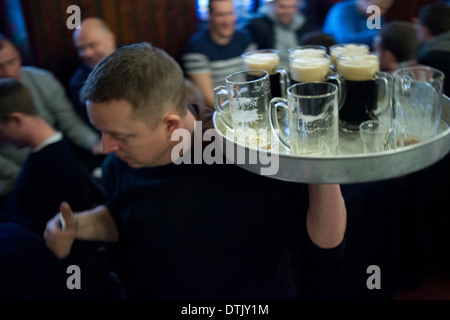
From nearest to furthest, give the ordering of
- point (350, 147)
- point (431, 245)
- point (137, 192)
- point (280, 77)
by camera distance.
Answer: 1. point (350, 147)
2. point (280, 77)
3. point (137, 192)
4. point (431, 245)

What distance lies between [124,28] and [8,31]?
0.91 m

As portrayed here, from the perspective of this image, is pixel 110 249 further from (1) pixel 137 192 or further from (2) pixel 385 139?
(2) pixel 385 139

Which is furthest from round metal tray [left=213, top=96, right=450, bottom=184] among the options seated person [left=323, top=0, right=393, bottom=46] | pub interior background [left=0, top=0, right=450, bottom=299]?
seated person [left=323, top=0, right=393, bottom=46]

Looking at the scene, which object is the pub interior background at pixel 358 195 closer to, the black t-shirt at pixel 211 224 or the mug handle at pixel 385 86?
the black t-shirt at pixel 211 224

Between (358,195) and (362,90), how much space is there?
1.01 m

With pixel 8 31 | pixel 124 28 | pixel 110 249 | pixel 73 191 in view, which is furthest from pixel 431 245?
pixel 8 31

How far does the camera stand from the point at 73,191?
1.90m

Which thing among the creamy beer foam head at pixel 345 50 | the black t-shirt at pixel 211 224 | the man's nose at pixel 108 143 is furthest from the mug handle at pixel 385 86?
the man's nose at pixel 108 143

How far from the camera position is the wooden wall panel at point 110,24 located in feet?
10.4

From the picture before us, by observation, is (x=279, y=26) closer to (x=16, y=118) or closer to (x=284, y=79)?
(x=16, y=118)

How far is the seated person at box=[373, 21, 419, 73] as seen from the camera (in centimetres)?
247

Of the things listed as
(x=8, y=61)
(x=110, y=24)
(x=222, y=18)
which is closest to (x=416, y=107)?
(x=222, y=18)

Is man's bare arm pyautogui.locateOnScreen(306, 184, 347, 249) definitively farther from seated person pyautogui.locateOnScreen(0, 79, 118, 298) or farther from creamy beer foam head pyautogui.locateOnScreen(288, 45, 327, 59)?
seated person pyautogui.locateOnScreen(0, 79, 118, 298)

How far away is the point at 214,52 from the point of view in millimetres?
3176
